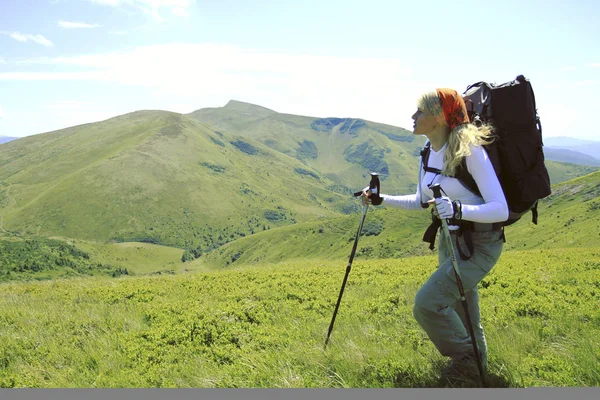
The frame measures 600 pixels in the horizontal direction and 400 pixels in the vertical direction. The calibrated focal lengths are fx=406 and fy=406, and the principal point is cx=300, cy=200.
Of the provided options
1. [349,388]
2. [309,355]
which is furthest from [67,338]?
[349,388]

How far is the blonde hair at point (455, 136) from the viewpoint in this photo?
421 centimetres

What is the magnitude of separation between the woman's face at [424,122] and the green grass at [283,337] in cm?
284

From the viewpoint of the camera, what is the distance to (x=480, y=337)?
486cm

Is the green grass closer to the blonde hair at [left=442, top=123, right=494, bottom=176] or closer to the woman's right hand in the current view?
the woman's right hand

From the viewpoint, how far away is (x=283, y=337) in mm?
6539

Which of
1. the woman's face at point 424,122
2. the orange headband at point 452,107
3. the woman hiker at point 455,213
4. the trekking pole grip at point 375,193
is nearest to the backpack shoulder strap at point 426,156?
the woman hiker at point 455,213

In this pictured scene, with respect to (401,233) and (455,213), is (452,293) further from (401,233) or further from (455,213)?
(401,233)

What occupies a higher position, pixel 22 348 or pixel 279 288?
pixel 22 348

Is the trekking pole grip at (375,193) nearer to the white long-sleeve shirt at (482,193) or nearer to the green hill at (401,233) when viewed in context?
the white long-sleeve shirt at (482,193)

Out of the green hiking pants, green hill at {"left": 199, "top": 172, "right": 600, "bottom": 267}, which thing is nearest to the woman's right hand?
the green hiking pants

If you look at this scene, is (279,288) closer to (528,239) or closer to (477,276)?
(477,276)

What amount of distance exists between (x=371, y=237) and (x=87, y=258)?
137m

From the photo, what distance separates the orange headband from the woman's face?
0.55 feet

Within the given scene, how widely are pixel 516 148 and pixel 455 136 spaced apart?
0.61 metres
